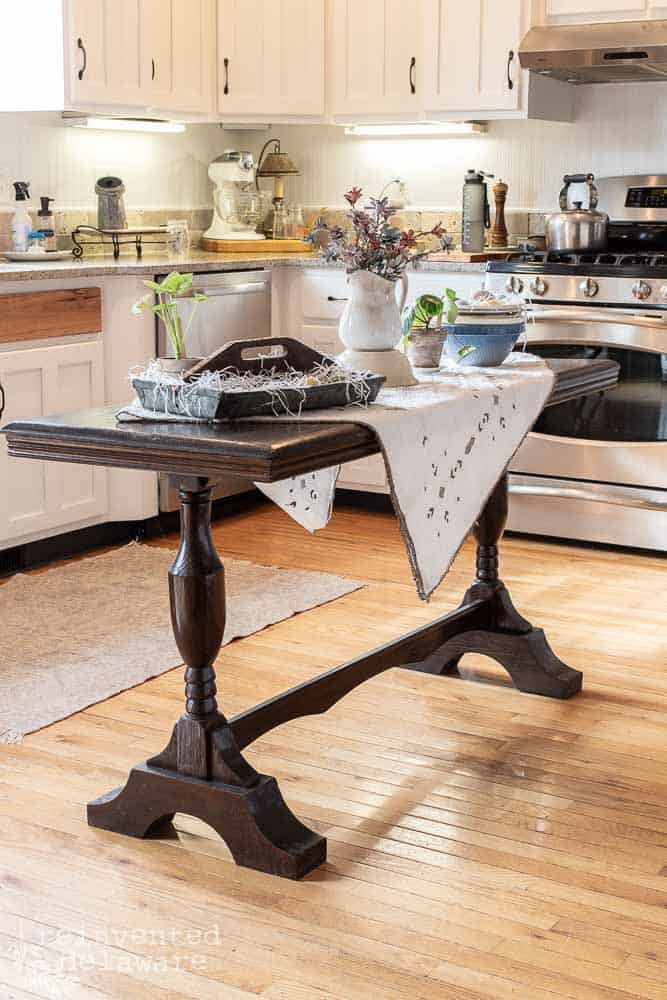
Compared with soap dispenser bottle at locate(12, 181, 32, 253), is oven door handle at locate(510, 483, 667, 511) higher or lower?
lower

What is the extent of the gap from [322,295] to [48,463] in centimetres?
132

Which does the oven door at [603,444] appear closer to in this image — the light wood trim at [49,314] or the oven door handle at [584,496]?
the oven door handle at [584,496]

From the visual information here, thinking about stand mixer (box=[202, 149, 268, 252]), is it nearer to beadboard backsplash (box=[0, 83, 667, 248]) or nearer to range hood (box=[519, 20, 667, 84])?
beadboard backsplash (box=[0, 83, 667, 248])

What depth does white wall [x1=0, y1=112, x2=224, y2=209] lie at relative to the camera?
4.74 m

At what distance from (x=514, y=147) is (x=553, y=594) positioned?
2033 mm

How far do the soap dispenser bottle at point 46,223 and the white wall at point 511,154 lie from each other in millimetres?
1270

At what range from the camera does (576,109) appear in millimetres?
5086

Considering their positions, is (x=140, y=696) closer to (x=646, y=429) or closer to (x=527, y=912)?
(x=527, y=912)

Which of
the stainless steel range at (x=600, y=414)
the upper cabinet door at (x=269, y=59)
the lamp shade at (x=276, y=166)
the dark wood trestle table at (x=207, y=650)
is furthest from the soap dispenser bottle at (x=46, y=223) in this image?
the dark wood trestle table at (x=207, y=650)

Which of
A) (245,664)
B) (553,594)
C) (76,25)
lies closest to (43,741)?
(245,664)

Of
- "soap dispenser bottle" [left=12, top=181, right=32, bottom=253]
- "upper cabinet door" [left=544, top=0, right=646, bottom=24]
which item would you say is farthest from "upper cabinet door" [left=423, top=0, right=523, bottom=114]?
"soap dispenser bottle" [left=12, top=181, right=32, bottom=253]

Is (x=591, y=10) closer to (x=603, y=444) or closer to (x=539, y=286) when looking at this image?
(x=539, y=286)

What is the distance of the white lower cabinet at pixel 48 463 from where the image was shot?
158 inches

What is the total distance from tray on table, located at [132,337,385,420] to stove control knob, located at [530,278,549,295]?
7.24ft
